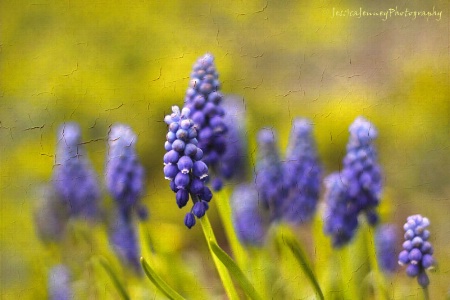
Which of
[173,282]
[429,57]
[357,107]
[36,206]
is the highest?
[429,57]

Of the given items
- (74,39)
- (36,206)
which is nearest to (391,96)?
(74,39)

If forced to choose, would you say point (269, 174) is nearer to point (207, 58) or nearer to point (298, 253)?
point (298, 253)

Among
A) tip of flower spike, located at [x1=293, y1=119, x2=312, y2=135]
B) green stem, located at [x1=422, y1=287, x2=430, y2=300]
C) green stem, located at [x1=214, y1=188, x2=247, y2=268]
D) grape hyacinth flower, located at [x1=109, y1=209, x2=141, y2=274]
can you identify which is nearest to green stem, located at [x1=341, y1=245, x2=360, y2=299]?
green stem, located at [x1=422, y1=287, x2=430, y2=300]

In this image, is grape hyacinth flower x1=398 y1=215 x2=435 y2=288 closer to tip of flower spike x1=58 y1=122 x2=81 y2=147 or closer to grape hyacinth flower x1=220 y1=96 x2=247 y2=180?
grape hyacinth flower x1=220 y1=96 x2=247 y2=180

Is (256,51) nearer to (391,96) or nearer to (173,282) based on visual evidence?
(391,96)

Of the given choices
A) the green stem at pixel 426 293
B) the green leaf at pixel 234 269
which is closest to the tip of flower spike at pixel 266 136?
the green leaf at pixel 234 269

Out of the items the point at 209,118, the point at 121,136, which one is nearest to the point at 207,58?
the point at 209,118
